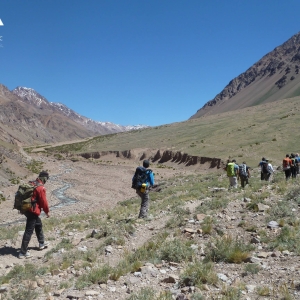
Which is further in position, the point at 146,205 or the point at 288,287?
→ the point at 146,205

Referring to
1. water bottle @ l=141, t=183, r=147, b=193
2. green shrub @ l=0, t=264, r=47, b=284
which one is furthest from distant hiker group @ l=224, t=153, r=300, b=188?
green shrub @ l=0, t=264, r=47, b=284

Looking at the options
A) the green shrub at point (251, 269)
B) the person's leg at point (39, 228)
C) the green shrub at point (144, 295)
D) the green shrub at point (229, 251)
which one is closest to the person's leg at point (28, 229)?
the person's leg at point (39, 228)

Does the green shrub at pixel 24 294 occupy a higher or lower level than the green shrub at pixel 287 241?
lower

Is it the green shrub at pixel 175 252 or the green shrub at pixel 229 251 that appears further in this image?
the green shrub at pixel 175 252

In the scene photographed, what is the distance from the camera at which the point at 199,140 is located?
61906 mm

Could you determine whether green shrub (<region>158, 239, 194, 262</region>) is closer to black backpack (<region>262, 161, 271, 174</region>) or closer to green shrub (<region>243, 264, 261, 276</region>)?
green shrub (<region>243, 264, 261, 276</region>)

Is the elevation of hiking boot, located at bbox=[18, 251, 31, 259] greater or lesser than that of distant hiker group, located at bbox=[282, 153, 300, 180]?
lesser

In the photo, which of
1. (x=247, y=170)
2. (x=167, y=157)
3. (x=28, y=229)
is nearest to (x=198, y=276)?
(x=28, y=229)

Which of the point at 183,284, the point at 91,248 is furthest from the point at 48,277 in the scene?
the point at 183,284

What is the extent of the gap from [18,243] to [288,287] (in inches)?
330

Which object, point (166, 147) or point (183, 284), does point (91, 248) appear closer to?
point (183, 284)

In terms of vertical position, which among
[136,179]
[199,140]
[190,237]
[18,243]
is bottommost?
[18,243]

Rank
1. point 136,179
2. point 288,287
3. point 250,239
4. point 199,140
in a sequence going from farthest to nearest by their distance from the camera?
point 199,140
point 136,179
point 250,239
point 288,287

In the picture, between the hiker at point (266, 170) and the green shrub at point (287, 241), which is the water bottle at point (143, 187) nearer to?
the green shrub at point (287, 241)
